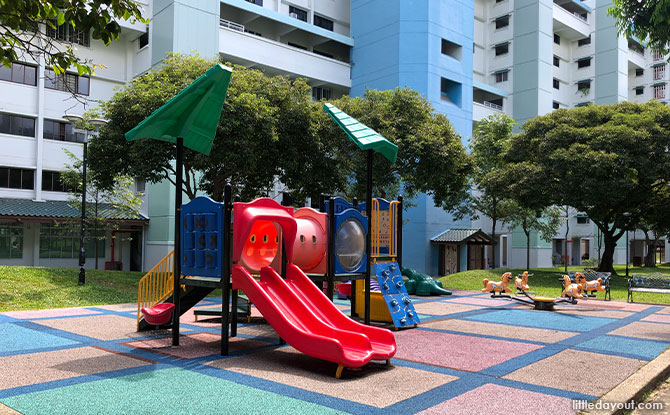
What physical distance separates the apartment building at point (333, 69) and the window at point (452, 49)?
3.5 inches

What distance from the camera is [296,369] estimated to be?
8.30 meters

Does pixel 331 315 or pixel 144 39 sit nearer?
pixel 331 315

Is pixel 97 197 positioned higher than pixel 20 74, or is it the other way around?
pixel 20 74

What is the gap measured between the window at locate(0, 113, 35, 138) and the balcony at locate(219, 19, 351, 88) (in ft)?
38.4

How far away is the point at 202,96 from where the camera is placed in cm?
922

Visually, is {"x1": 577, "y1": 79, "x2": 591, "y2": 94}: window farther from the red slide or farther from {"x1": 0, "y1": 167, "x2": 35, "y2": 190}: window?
the red slide

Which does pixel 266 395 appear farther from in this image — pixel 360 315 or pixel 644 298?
pixel 644 298

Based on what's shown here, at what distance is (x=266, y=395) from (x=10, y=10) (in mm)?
5125

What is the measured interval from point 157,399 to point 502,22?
51.8 metres

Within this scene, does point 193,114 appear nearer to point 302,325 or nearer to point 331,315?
point 302,325

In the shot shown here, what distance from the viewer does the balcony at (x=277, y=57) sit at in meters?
33.8

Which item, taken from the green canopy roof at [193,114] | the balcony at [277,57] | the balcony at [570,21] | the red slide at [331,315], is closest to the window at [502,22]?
the balcony at [570,21]

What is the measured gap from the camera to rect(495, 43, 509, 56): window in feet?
166

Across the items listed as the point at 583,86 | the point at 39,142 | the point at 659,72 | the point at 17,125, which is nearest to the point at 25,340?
the point at 39,142
